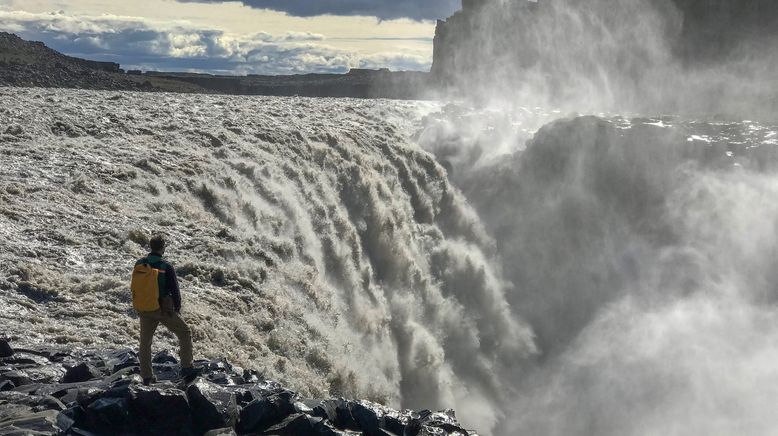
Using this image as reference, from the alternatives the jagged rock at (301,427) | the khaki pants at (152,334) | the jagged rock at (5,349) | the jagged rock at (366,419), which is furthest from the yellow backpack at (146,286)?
the jagged rock at (366,419)

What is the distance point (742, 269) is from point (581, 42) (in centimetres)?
5051

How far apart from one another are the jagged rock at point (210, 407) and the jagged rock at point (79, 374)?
1.56m

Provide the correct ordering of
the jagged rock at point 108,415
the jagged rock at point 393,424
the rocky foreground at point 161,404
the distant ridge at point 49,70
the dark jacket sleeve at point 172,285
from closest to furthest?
the jagged rock at point 108,415 → the rocky foreground at point 161,404 → the dark jacket sleeve at point 172,285 → the jagged rock at point 393,424 → the distant ridge at point 49,70

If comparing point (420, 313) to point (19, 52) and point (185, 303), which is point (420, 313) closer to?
point (185, 303)

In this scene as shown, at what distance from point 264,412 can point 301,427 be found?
414 mm

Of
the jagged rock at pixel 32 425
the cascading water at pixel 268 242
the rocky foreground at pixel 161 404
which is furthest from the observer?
the cascading water at pixel 268 242

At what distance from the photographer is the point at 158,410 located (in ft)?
28.5

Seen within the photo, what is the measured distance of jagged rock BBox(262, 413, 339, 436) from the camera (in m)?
Result: 9.02

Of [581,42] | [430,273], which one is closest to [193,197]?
[430,273]

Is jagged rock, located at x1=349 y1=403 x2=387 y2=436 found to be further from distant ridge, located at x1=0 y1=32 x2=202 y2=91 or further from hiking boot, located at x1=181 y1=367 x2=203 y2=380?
distant ridge, located at x1=0 y1=32 x2=202 y2=91

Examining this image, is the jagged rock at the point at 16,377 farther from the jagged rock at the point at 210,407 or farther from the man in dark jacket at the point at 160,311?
the jagged rock at the point at 210,407

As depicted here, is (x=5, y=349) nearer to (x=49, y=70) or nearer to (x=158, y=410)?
Result: (x=158, y=410)

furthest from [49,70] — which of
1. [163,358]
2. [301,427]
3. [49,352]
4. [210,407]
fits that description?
[301,427]

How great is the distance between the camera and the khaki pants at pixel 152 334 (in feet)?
31.5
